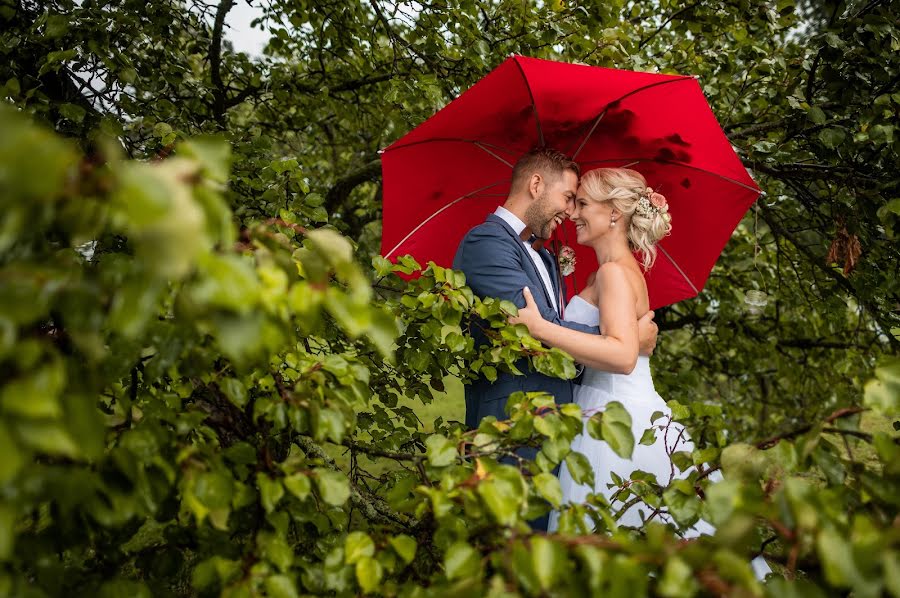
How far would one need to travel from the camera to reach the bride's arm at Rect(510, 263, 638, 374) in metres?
2.42

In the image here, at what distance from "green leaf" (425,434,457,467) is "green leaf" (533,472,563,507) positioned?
0.18 meters

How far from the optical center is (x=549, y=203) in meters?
2.87

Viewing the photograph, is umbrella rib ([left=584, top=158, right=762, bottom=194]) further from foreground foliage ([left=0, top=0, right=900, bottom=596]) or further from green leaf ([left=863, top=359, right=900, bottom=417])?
green leaf ([left=863, top=359, right=900, bottom=417])

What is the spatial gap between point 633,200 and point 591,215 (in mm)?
216

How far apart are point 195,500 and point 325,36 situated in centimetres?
423

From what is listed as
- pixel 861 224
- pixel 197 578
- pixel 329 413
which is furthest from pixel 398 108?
pixel 197 578

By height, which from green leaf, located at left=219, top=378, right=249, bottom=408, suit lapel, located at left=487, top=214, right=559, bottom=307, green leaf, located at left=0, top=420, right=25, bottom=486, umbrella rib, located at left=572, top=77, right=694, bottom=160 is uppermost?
umbrella rib, located at left=572, top=77, right=694, bottom=160

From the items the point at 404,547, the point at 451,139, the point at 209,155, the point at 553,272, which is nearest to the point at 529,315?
the point at 553,272

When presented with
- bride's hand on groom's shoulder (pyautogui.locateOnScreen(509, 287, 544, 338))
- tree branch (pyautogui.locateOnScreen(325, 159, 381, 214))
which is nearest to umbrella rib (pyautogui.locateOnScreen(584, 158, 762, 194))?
bride's hand on groom's shoulder (pyautogui.locateOnScreen(509, 287, 544, 338))

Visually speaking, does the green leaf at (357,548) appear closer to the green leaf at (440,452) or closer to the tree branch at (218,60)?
the green leaf at (440,452)

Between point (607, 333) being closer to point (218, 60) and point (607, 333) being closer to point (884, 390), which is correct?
point (884, 390)

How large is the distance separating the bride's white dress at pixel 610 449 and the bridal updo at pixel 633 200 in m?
0.47

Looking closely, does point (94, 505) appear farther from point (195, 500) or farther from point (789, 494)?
point (789, 494)

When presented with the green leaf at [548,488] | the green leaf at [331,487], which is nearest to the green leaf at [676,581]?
the green leaf at [548,488]
